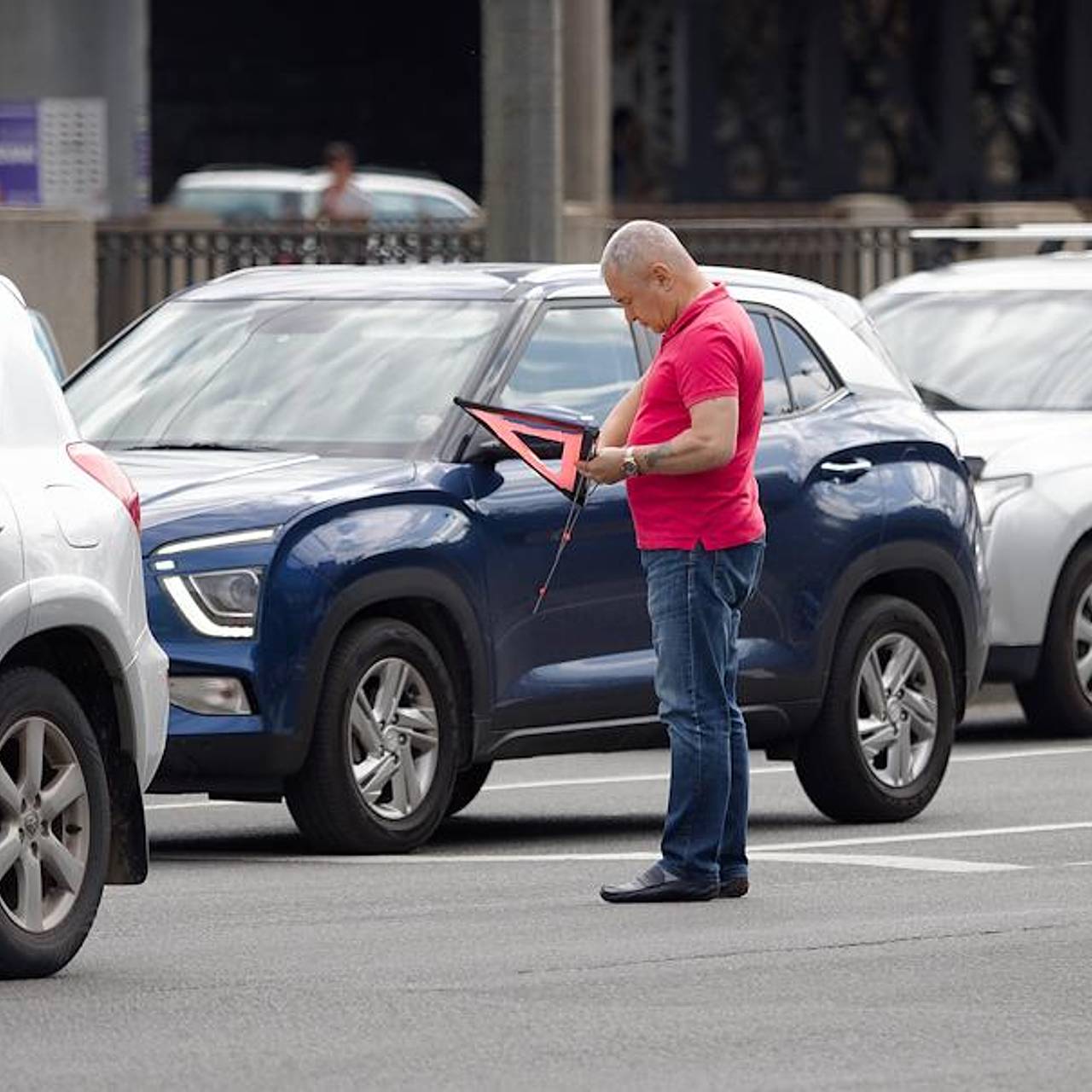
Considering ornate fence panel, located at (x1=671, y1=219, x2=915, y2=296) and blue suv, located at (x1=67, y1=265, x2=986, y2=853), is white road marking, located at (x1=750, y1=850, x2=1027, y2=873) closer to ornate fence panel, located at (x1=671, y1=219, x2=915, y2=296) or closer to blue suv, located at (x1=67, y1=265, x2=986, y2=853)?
blue suv, located at (x1=67, y1=265, x2=986, y2=853)

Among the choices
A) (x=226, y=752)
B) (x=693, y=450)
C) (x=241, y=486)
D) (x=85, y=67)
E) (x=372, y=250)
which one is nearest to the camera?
(x=693, y=450)

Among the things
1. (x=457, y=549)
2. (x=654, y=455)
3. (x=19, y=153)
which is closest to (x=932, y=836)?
(x=457, y=549)

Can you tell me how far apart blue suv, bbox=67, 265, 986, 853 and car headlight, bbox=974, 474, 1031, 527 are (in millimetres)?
2574

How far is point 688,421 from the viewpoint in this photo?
34.3 feet

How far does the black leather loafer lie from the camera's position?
10602 millimetres

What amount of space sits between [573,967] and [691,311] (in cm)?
198

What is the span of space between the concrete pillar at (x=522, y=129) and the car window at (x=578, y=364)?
605cm

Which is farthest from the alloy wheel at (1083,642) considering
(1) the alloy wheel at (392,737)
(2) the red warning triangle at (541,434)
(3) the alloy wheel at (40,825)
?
(3) the alloy wheel at (40,825)

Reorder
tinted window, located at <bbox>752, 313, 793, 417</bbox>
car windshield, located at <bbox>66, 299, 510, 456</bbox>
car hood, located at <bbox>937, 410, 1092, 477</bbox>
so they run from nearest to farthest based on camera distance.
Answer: car windshield, located at <bbox>66, 299, 510, 456</bbox>
tinted window, located at <bbox>752, 313, 793, 417</bbox>
car hood, located at <bbox>937, 410, 1092, 477</bbox>

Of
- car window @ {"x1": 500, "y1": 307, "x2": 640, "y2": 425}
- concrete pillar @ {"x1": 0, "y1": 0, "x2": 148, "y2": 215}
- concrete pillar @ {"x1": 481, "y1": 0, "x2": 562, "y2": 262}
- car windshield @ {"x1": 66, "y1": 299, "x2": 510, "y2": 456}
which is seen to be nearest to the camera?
car windshield @ {"x1": 66, "y1": 299, "x2": 510, "y2": 456}

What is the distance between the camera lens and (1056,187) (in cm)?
4347

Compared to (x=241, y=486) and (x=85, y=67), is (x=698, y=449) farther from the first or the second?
(x=85, y=67)

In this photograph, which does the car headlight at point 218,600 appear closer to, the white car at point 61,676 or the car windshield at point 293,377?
the car windshield at point 293,377

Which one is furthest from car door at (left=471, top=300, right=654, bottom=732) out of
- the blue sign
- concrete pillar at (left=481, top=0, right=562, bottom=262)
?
the blue sign
